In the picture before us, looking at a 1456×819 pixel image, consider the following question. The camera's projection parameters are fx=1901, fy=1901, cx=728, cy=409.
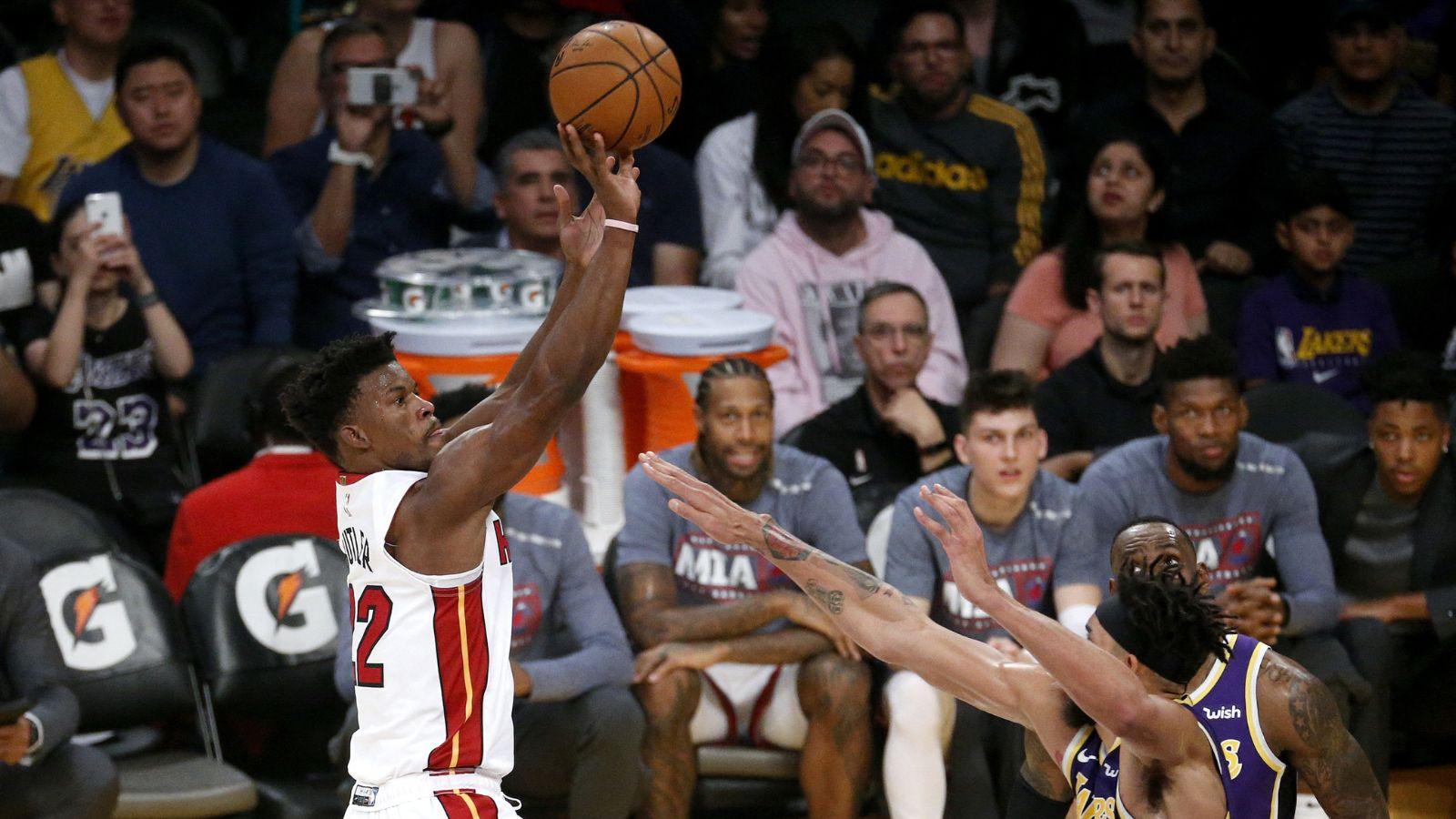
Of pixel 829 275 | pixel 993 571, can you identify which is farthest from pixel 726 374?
pixel 829 275

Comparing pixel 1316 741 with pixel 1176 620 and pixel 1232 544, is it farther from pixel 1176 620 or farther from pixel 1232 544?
pixel 1232 544

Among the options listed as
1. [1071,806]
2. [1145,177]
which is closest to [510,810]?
[1071,806]

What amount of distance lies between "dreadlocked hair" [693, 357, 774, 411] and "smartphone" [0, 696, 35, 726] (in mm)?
2286

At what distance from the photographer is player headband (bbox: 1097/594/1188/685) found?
3.79m

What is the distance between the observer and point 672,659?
5.96m

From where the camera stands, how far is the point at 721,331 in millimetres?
6840

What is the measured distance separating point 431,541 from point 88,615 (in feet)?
8.59

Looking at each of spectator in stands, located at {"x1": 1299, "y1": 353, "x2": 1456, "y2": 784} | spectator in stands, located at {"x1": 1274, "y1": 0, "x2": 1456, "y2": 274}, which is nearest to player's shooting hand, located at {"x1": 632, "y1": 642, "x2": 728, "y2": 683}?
spectator in stands, located at {"x1": 1299, "y1": 353, "x2": 1456, "y2": 784}

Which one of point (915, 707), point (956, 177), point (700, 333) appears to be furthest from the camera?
point (956, 177)

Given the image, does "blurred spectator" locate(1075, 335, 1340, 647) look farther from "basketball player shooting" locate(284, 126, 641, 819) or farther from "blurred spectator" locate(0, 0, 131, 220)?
"blurred spectator" locate(0, 0, 131, 220)

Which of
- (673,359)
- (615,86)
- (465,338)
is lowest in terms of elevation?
(673,359)

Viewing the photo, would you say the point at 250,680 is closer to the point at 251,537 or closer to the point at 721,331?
the point at 251,537

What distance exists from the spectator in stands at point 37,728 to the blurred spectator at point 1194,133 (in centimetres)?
470

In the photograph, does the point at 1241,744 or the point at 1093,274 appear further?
the point at 1093,274
